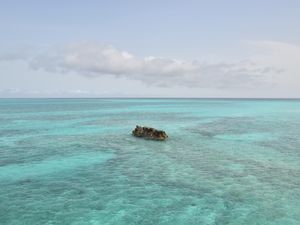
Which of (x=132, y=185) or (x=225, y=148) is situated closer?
(x=132, y=185)

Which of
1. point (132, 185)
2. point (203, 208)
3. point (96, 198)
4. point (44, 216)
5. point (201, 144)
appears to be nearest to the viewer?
point (44, 216)

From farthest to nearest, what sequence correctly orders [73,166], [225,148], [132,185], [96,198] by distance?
[225,148], [73,166], [132,185], [96,198]

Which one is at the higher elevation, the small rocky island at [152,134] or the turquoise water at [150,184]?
the small rocky island at [152,134]

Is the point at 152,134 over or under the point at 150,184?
over

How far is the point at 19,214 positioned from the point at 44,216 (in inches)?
53.8

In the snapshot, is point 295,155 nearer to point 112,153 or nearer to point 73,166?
point 112,153

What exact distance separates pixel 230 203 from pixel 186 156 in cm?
1227

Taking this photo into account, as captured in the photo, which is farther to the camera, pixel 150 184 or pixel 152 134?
pixel 152 134

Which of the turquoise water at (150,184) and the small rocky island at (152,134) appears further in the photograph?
the small rocky island at (152,134)

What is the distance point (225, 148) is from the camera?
3375 centimetres

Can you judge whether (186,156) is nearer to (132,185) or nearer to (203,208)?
(132,185)

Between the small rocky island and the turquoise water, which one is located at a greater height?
the small rocky island

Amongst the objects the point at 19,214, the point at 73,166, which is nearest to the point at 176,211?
the point at 19,214

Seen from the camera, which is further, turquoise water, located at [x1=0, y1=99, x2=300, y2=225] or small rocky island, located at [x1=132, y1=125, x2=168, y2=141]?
small rocky island, located at [x1=132, y1=125, x2=168, y2=141]
